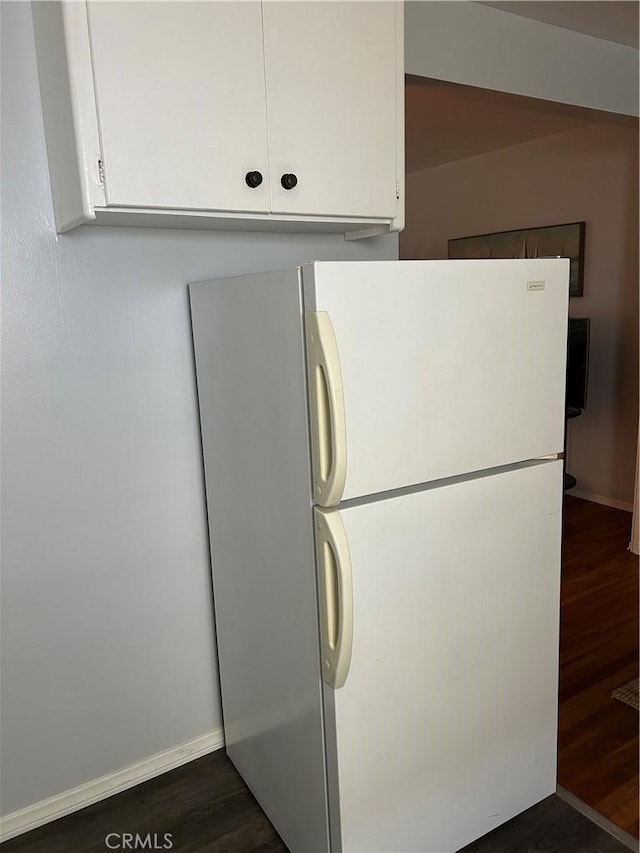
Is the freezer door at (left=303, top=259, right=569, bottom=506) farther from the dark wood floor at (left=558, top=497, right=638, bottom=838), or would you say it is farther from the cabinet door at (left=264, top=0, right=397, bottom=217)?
the dark wood floor at (left=558, top=497, right=638, bottom=838)

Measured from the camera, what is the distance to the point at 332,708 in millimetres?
1479

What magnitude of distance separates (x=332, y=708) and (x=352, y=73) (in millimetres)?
1488

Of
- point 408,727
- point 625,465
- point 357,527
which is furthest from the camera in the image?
point 625,465

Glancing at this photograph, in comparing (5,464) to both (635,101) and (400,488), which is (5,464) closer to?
(400,488)

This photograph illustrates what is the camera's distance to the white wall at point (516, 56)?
7.34 ft

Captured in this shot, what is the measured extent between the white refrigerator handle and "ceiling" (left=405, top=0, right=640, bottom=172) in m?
1.35

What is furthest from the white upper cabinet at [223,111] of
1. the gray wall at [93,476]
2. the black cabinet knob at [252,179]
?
the gray wall at [93,476]

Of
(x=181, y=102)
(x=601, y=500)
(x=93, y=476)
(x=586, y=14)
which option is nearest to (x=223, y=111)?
(x=181, y=102)

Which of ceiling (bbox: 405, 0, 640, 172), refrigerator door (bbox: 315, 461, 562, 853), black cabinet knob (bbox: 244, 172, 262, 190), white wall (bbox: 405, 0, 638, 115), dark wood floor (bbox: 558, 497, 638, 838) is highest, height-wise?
ceiling (bbox: 405, 0, 640, 172)

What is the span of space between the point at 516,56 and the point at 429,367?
5.44 ft

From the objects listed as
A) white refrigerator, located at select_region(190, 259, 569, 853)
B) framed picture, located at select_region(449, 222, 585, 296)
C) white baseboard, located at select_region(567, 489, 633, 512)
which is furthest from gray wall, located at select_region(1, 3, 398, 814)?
white baseboard, located at select_region(567, 489, 633, 512)

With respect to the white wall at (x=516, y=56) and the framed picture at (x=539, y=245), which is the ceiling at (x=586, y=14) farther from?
the framed picture at (x=539, y=245)

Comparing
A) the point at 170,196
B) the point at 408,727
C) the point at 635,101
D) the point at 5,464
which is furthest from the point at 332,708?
the point at 635,101

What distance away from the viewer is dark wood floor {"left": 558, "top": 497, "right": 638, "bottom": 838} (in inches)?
78.4
